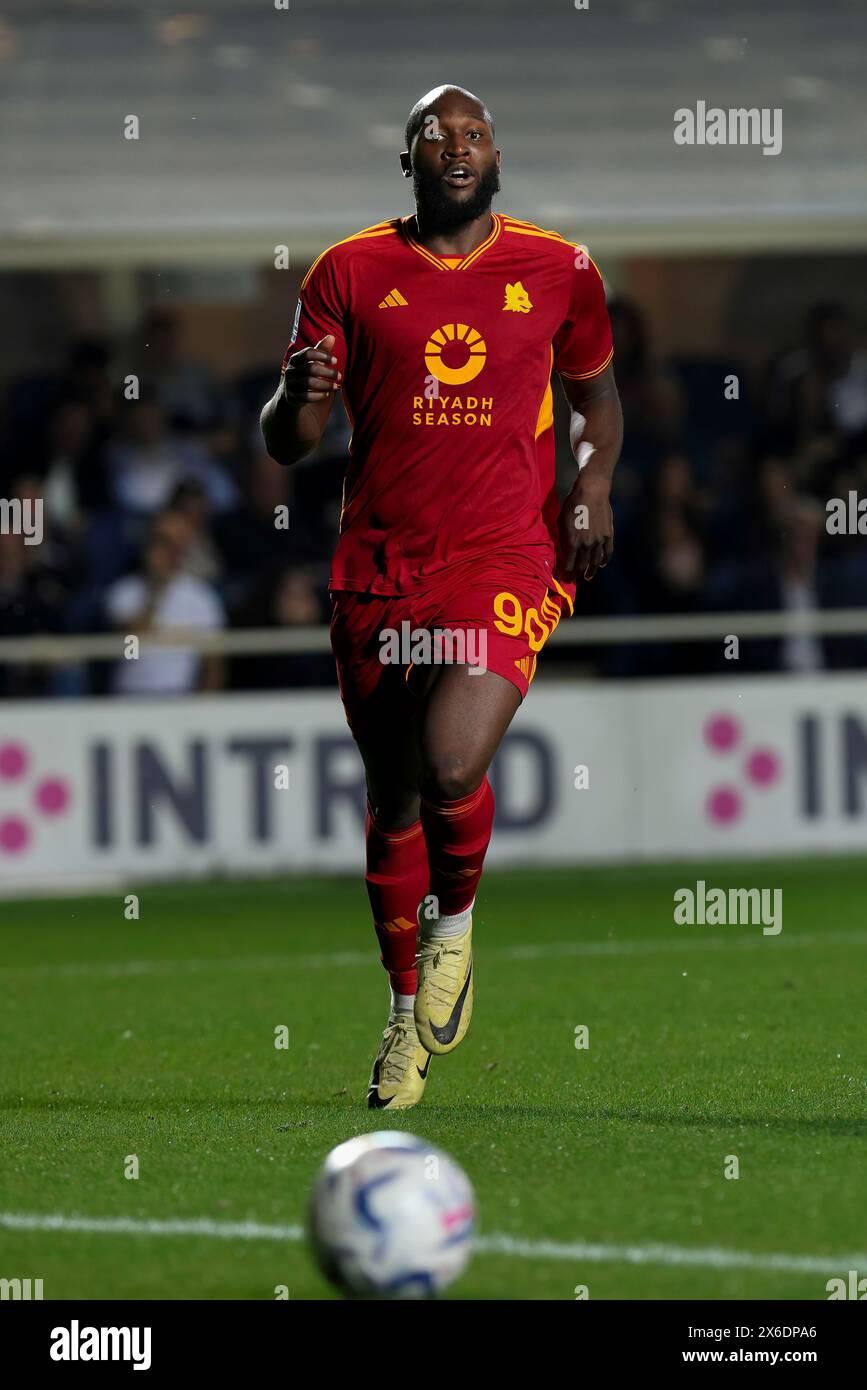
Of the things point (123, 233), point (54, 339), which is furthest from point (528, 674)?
point (54, 339)

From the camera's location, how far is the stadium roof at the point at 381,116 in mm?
14266

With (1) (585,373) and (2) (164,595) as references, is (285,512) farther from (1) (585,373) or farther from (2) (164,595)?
(1) (585,373)

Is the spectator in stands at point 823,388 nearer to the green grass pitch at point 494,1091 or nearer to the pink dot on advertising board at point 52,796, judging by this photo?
the green grass pitch at point 494,1091

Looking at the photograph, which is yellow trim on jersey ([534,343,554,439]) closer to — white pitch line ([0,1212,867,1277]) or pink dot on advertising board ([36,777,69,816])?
white pitch line ([0,1212,867,1277])

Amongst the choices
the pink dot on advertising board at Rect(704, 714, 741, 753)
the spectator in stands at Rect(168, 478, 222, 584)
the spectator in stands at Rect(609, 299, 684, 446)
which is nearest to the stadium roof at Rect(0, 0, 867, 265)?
the spectator in stands at Rect(609, 299, 684, 446)

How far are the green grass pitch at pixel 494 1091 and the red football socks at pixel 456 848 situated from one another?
1.80 ft

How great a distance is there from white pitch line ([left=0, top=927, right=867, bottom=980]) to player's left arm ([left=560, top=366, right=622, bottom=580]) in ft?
11.3

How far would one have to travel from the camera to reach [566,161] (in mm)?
14695

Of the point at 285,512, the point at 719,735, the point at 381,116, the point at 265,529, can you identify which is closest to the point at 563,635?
the point at 719,735

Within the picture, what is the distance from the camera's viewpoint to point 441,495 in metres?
6.30

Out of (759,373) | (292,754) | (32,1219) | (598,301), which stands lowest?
(32,1219)

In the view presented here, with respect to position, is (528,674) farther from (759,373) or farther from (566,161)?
(759,373)

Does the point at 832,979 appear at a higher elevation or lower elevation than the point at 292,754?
lower

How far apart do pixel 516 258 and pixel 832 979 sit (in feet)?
11.0
